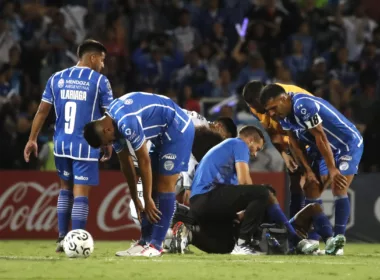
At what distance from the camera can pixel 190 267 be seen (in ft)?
29.9

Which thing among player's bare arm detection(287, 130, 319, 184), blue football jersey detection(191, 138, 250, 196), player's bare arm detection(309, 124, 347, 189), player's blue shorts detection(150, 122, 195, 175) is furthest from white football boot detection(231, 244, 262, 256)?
player's blue shorts detection(150, 122, 195, 175)

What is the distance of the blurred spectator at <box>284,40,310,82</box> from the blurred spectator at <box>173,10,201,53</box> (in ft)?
5.58

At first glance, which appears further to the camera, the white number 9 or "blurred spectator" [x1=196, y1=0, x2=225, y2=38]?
"blurred spectator" [x1=196, y1=0, x2=225, y2=38]

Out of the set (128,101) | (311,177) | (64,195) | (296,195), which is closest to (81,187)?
(64,195)

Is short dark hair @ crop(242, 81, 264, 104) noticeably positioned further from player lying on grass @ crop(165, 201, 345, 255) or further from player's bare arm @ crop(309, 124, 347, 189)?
player lying on grass @ crop(165, 201, 345, 255)

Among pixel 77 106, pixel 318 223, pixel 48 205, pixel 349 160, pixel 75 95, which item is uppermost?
pixel 75 95

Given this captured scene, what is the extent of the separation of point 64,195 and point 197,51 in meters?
7.53

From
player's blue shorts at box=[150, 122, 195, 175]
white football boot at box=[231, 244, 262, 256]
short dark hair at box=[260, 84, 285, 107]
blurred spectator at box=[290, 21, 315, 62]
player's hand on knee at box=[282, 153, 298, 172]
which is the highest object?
blurred spectator at box=[290, 21, 315, 62]

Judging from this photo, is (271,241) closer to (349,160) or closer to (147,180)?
(349,160)

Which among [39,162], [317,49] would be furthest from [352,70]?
[39,162]

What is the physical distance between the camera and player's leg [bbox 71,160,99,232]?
10.9 meters

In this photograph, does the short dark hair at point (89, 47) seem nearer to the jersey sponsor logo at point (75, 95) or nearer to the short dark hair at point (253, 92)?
the jersey sponsor logo at point (75, 95)

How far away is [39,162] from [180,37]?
4.25 meters

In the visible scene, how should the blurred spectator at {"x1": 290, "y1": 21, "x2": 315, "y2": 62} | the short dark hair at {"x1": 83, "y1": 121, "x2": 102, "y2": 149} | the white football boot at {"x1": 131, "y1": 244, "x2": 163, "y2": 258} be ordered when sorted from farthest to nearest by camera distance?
the blurred spectator at {"x1": 290, "y1": 21, "x2": 315, "y2": 62}, the white football boot at {"x1": 131, "y1": 244, "x2": 163, "y2": 258}, the short dark hair at {"x1": 83, "y1": 121, "x2": 102, "y2": 149}
